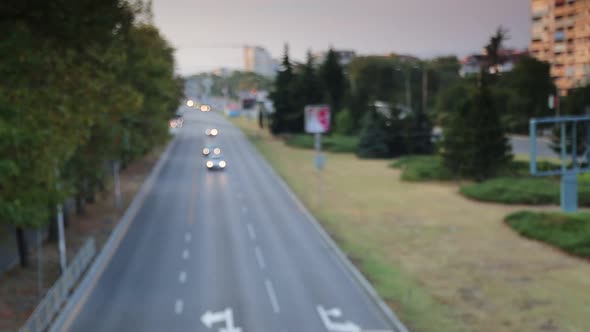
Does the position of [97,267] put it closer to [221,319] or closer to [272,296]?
[272,296]

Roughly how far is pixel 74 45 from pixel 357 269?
1285 centimetres

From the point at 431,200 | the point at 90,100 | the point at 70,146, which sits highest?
the point at 90,100

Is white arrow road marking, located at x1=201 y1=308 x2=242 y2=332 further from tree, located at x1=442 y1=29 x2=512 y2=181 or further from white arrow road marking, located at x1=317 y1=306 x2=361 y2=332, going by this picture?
tree, located at x1=442 y1=29 x2=512 y2=181

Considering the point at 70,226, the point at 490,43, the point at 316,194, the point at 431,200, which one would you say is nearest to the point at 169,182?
the point at 316,194

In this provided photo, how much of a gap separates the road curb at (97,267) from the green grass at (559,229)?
18.0 meters

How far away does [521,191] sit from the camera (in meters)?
38.9

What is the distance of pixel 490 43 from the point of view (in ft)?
206

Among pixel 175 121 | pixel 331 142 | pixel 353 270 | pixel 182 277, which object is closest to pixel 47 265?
pixel 182 277

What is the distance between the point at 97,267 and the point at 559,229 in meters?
19.1

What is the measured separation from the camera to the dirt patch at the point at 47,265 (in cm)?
2011

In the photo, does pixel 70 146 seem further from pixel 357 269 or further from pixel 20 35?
pixel 357 269

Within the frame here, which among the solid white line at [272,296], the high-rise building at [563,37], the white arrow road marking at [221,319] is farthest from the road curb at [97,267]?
the high-rise building at [563,37]

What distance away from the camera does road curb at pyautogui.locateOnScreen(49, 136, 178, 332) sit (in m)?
19.0

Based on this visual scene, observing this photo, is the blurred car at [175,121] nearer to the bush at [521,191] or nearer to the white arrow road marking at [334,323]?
the bush at [521,191]
